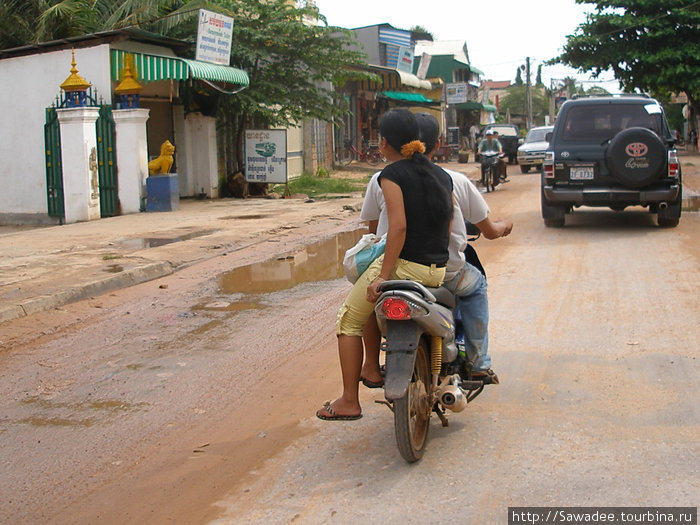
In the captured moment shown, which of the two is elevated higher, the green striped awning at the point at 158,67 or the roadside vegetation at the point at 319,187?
the green striped awning at the point at 158,67

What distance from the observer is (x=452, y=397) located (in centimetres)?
412

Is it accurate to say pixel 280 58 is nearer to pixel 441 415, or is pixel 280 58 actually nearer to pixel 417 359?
pixel 441 415

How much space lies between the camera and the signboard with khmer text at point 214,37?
17.8 m

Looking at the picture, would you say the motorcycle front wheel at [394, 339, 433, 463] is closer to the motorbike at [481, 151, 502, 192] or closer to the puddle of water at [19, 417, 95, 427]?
the puddle of water at [19, 417, 95, 427]

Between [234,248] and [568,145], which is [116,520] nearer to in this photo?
[234,248]

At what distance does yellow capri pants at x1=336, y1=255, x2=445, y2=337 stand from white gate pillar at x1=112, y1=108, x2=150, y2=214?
44.2ft

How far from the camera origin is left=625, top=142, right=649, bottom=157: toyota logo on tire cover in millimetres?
11156

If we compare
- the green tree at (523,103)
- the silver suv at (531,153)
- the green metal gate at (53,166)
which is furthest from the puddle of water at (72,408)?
the green tree at (523,103)

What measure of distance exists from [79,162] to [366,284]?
44.2 feet

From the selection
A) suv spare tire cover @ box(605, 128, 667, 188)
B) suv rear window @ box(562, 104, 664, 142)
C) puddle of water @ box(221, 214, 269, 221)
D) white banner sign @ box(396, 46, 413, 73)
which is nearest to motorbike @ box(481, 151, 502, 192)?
puddle of water @ box(221, 214, 269, 221)

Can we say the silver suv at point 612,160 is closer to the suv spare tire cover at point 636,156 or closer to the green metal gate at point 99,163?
the suv spare tire cover at point 636,156

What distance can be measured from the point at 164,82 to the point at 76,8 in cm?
298

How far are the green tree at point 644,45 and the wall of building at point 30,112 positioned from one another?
25765mm

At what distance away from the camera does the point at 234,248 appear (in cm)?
1184
